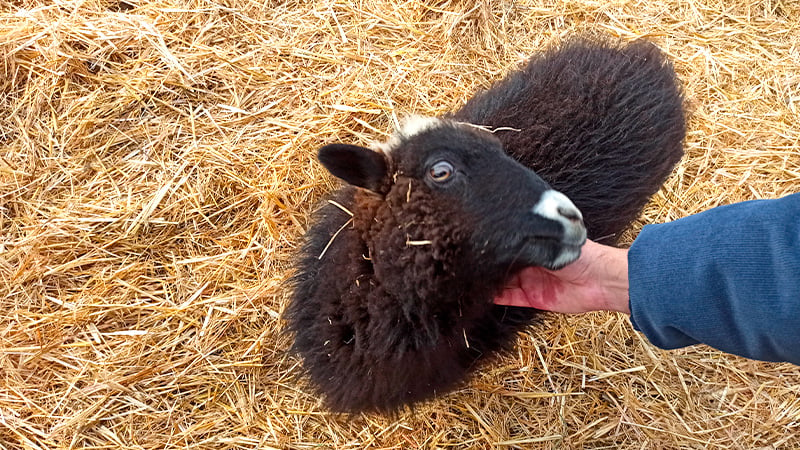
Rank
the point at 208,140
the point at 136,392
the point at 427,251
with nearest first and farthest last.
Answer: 1. the point at 427,251
2. the point at 136,392
3. the point at 208,140

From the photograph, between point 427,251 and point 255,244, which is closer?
point 427,251

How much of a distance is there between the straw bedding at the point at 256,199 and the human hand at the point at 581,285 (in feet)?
2.98

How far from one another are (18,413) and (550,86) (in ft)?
12.8

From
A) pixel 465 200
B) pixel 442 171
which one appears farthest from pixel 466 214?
pixel 442 171

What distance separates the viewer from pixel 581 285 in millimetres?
2947

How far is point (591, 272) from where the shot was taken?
9.45ft

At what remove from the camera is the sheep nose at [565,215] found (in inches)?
101

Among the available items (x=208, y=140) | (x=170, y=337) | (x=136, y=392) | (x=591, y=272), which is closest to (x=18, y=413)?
(x=136, y=392)

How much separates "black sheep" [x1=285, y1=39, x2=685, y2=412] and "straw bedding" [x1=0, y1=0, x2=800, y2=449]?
541 mm

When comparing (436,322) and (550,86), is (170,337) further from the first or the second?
(550,86)

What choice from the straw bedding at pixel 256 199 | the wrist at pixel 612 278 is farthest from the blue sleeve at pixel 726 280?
the straw bedding at pixel 256 199

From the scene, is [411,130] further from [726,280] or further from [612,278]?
[726,280]

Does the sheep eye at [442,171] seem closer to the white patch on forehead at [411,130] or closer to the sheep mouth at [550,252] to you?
the white patch on forehead at [411,130]

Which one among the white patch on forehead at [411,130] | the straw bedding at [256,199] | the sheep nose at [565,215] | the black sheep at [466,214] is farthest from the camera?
the straw bedding at [256,199]
